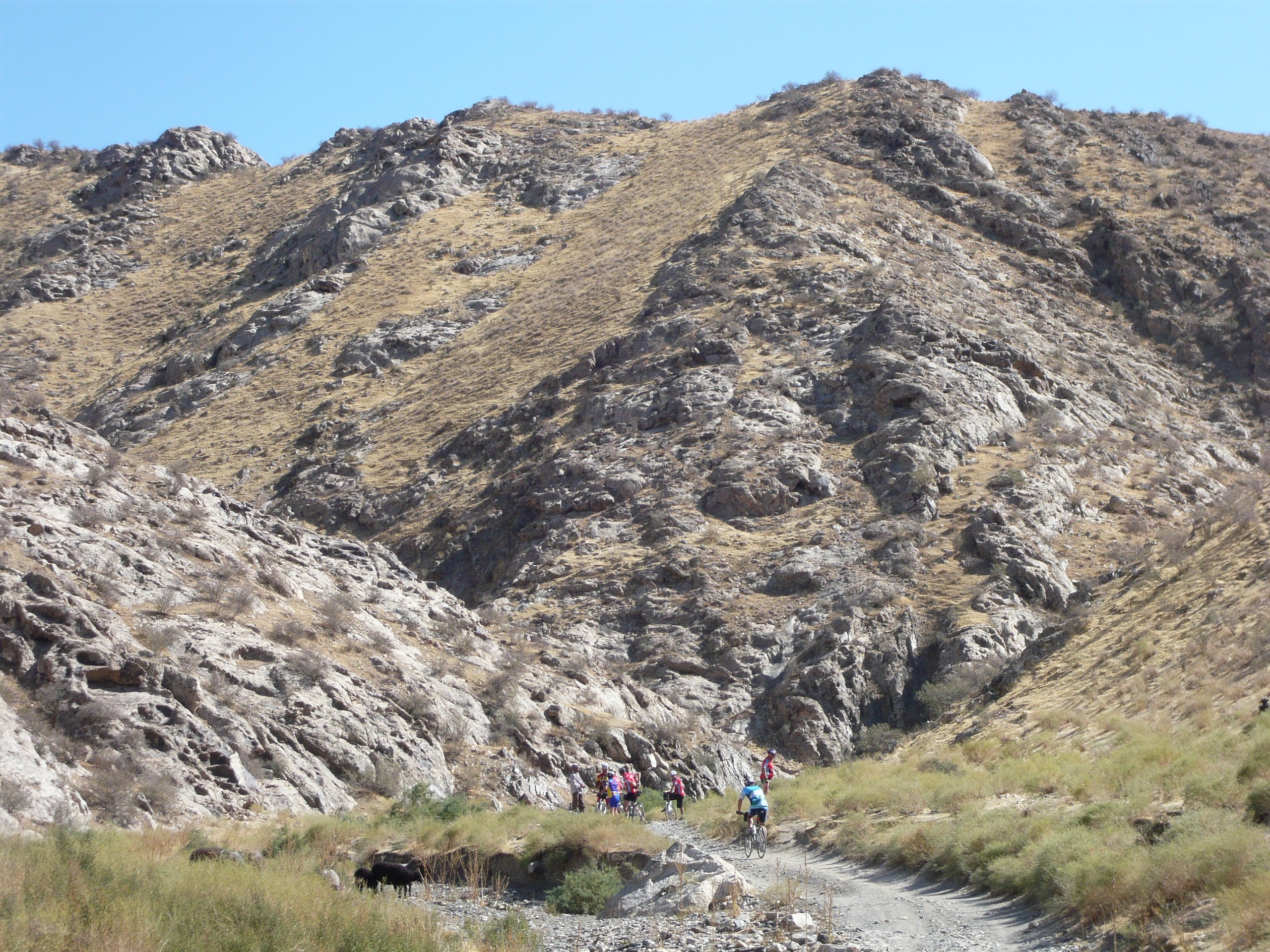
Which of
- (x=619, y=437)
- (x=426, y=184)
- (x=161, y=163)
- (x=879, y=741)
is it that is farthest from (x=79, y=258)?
(x=879, y=741)

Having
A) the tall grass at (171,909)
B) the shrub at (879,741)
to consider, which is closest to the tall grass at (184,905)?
the tall grass at (171,909)

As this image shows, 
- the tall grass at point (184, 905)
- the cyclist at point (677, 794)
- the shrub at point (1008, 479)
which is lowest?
the cyclist at point (677, 794)

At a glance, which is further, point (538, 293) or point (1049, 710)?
point (538, 293)

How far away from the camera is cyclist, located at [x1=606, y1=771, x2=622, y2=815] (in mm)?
19688

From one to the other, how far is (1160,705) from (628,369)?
24532 millimetres

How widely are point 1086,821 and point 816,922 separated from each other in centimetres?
336

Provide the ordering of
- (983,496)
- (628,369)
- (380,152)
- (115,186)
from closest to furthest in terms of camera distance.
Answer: (983,496) → (628,369) → (380,152) → (115,186)

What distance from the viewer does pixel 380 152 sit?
71.4 m

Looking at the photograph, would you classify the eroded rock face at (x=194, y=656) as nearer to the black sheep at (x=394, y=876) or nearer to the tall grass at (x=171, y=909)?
the black sheep at (x=394, y=876)

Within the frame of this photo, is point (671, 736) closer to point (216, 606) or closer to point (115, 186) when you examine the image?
point (216, 606)

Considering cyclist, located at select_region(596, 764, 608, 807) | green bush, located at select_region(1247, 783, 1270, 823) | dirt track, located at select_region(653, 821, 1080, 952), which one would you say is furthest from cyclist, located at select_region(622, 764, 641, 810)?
green bush, located at select_region(1247, 783, 1270, 823)

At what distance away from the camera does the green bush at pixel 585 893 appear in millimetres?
12812

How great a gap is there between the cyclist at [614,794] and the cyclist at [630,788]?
0.19 m

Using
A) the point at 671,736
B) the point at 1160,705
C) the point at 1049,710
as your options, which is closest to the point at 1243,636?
the point at 1160,705
